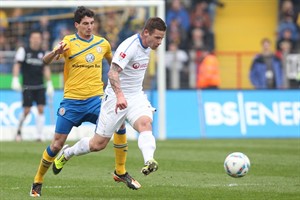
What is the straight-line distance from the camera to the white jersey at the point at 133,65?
35.0ft

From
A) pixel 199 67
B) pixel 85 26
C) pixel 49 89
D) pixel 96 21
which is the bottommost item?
Answer: pixel 49 89

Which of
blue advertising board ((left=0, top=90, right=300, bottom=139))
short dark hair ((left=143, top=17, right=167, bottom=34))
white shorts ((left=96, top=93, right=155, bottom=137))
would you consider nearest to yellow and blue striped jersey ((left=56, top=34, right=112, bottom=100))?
white shorts ((left=96, top=93, right=155, bottom=137))

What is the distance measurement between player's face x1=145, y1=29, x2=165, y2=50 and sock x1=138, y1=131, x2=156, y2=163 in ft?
3.51

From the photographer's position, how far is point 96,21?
81.2ft

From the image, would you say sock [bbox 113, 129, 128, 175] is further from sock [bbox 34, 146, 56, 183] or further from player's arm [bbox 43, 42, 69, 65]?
player's arm [bbox 43, 42, 69, 65]

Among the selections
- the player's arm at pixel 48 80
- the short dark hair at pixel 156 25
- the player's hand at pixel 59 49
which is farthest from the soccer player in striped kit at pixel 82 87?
the player's arm at pixel 48 80

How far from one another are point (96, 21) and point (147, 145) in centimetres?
1490

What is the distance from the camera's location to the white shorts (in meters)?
10.7

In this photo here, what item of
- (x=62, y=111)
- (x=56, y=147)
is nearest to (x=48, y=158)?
(x=56, y=147)

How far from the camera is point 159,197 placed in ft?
34.4

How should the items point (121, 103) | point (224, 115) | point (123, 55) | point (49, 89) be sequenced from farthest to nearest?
point (224, 115)
point (49, 89)
point (123, 55)
point (121, 103)

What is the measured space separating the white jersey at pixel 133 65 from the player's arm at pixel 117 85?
0.08 metres

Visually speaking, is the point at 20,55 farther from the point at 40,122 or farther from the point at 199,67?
the point at 199,67

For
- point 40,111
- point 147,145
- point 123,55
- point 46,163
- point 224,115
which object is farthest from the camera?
point 224,115
